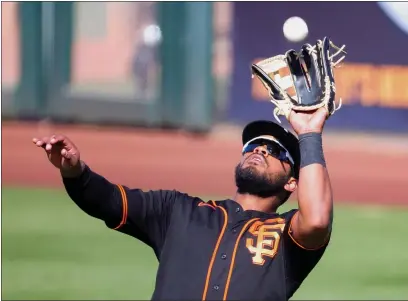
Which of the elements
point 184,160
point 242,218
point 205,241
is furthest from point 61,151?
point 184,160

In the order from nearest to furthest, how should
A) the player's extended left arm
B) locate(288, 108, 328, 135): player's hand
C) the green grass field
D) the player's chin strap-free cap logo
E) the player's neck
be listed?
the player's extended left arm < locate(288, 108, 328, 135): player's hand < the player's chin strap-free cap logo < the player's neck < the green grass field

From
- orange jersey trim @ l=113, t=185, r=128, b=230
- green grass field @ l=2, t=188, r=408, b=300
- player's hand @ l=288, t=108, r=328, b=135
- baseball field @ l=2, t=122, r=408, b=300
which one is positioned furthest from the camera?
baseball field @ l=2, t=122, r=408, b=300

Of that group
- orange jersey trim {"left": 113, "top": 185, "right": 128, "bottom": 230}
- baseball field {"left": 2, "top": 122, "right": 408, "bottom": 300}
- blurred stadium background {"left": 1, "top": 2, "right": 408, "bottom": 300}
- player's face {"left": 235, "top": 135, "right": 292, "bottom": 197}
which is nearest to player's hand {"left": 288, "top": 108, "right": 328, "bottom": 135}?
player's face {"left": 235, "top": 135, "right": 292, "bottom": 197}

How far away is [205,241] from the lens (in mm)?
3705

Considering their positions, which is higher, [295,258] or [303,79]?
[303,79]

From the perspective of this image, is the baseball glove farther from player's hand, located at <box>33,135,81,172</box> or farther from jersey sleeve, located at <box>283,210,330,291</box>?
player's hand, located at <box>33,135,81,172</box>

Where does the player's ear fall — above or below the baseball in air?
below

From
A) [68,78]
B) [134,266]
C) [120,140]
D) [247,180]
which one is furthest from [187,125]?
[247,180]

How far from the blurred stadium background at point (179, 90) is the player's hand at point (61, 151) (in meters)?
6.25

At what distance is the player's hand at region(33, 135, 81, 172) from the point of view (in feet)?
12.0

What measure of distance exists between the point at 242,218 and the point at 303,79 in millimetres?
598

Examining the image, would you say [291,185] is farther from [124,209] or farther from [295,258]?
[124,209]

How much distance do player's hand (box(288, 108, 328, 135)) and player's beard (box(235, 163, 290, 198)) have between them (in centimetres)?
32

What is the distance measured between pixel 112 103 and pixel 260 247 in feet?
28.5
